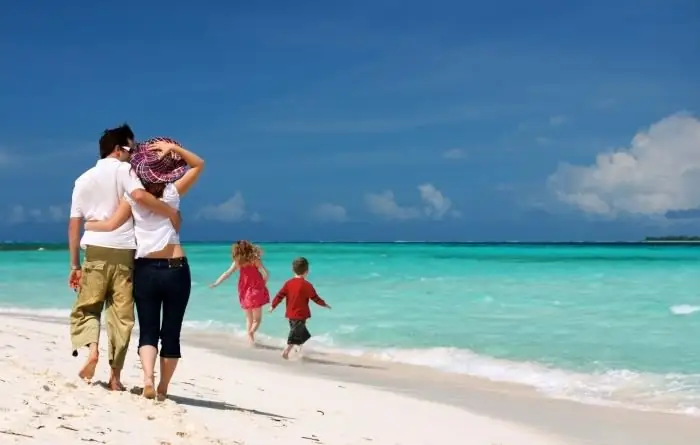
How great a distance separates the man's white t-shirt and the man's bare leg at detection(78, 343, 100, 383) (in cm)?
73

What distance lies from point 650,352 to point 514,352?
208cm

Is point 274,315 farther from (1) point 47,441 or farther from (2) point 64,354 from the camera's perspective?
(1) point 47,441

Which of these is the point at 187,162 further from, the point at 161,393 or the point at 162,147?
the point at 161,393

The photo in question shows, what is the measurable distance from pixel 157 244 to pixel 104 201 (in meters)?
0.48

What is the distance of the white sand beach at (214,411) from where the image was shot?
4168mm

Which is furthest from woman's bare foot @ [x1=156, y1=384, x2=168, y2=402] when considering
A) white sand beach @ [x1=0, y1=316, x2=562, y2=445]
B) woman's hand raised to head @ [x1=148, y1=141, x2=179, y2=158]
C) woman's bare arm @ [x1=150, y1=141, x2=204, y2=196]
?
woman's hand raised to head @ [x1=148, y1=141, x2=179, y2=158]

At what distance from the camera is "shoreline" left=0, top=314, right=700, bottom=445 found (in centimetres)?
672

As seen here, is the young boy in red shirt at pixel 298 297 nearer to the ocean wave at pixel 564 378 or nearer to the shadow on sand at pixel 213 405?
the ocean wave at pixel 564 378

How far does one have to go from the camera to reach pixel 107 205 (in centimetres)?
504

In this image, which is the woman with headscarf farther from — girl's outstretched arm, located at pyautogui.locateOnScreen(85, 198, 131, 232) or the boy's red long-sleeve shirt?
the boy's red long-sleeve shirt

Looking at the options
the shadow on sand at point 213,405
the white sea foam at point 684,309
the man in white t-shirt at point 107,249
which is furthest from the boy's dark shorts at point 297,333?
the white sea foam at point 684,309

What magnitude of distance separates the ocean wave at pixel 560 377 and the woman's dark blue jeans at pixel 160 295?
16.7 ft

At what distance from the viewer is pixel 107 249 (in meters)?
5.01

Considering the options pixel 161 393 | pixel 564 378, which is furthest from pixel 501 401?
pixel 161 393
